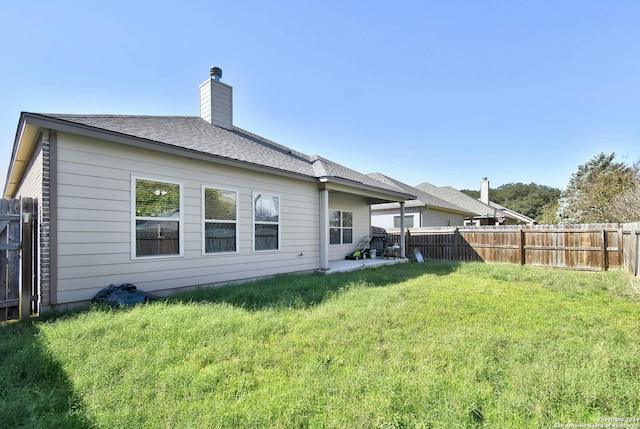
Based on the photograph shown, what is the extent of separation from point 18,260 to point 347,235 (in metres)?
8.97

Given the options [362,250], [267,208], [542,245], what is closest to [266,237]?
[267,208]

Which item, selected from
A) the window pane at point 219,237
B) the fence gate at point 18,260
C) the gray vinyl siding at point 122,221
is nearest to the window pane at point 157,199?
the gray vinyl siding at point 122,221

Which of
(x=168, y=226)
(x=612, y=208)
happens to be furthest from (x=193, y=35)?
(x=612, y=208)

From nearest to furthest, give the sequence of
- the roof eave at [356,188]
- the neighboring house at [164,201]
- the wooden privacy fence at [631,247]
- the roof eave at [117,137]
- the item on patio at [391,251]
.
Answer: the roof eave at [117,137] → the neighboring house at [164,201] → the wooden privacy fence at [631,247] → the roof eave at [356,188] → the item on patio at [391,251]

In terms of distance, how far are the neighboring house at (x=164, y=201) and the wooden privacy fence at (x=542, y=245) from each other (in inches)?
239

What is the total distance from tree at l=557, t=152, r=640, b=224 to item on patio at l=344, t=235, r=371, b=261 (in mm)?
10368

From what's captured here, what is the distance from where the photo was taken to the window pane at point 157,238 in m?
4.95

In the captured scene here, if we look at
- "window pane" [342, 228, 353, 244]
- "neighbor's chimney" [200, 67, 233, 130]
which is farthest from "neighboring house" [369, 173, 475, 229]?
"neighbor's chimney" [200, 67, 233, 130]

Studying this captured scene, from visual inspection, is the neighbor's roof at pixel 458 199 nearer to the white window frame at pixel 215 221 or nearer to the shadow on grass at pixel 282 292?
the shadow on grass at pixel 282 292

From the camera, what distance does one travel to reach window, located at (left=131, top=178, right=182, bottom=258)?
4934 mm

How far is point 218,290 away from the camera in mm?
5406

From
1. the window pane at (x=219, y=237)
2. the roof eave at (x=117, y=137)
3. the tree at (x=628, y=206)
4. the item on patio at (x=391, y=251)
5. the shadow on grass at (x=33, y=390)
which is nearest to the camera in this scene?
the shadow on grass at (x=33, y=390)

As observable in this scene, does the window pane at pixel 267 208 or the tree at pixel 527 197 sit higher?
the tree at pixel 527 197

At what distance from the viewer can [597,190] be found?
585 inches
